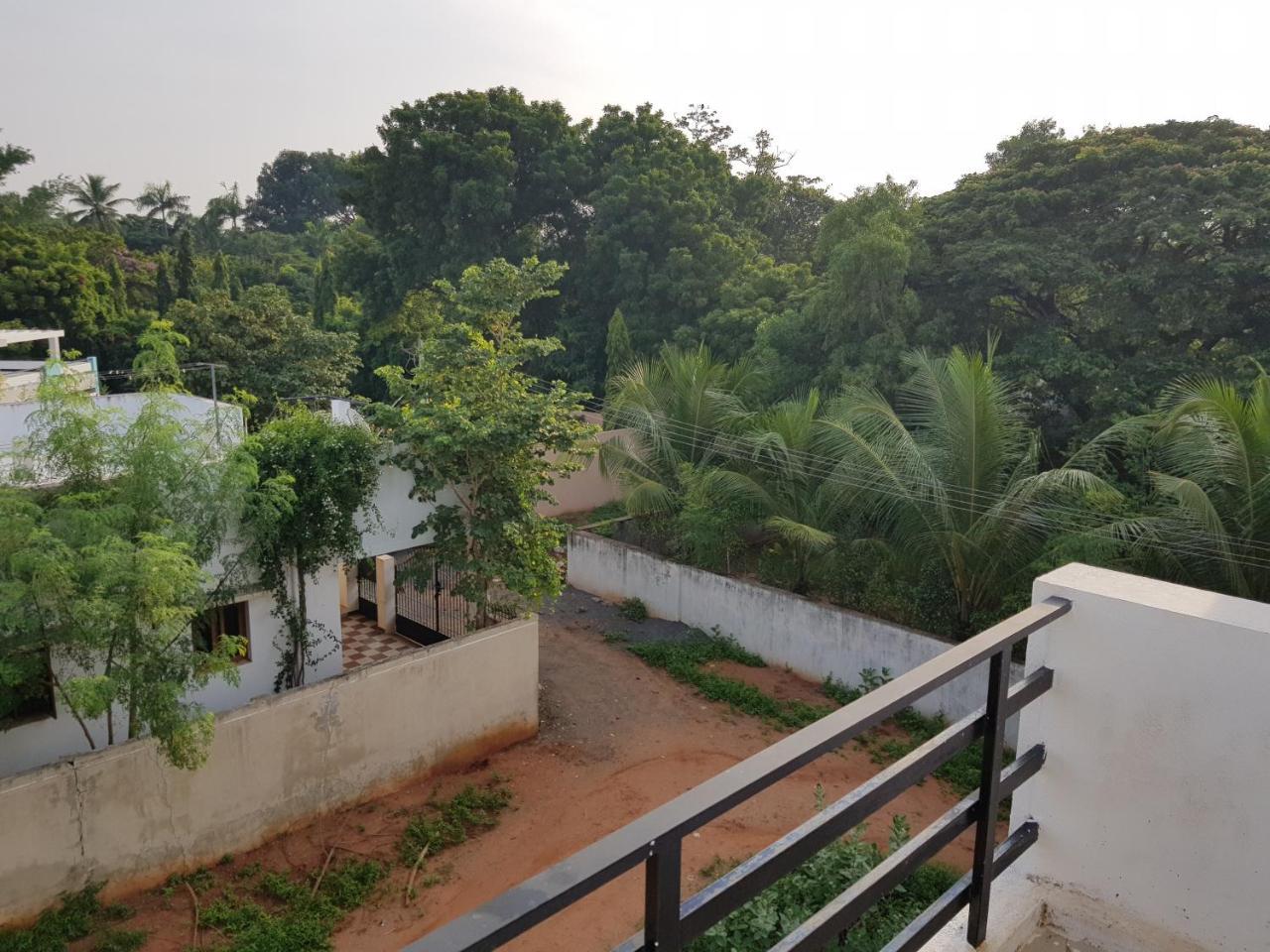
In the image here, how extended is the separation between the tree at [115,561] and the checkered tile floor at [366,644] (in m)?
3.27

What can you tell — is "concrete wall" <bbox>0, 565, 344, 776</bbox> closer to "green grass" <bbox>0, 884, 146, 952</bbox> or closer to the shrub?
"green grass" <bbox>0, 884, 146, 952</bbox>

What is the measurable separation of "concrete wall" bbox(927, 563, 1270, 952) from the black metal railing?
0.14 m

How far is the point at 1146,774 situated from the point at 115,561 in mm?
5621

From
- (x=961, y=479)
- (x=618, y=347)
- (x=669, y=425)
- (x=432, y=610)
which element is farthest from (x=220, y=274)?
(x=961, y=479)

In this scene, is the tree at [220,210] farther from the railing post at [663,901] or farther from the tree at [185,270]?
the railing post at [663,901]

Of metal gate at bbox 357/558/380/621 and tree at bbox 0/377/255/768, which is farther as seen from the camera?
metal gate at bbox 357/558/380/621

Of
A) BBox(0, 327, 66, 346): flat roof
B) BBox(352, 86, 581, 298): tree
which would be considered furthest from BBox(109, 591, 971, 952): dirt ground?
BBox(352, 86, 581, 298): tree

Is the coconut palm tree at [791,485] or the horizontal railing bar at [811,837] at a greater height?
the horizontal railing bar at [811,837]

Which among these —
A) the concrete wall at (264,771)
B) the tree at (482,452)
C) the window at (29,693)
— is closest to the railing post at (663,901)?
the window at (29,693)

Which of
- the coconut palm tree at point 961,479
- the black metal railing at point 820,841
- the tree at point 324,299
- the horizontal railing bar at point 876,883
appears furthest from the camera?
the tree at point 324,299

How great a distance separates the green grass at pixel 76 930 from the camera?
5.59 m

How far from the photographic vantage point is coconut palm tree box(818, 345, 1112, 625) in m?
8.37

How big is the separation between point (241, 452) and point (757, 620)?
604 cm

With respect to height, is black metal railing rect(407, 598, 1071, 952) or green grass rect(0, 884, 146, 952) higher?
black metal railing rect(407, 598, 1071, 952)
